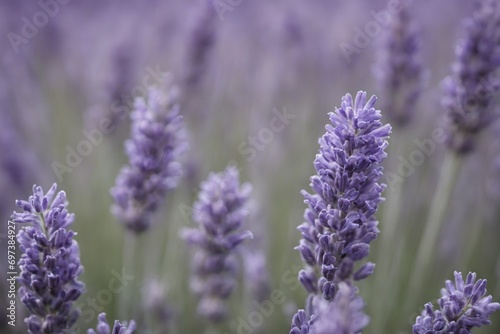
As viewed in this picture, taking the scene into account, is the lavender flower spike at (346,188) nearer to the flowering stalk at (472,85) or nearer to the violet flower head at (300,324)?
the violet flower head at (300,324)

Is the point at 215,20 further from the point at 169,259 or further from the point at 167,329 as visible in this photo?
the point at 167,329

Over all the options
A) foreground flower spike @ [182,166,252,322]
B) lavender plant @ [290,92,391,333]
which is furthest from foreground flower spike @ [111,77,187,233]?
lavender plant @ [290,92,391,333]

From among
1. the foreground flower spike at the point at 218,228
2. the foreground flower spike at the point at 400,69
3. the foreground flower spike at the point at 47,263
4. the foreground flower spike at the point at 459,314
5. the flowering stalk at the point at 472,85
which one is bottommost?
the foreground flower spike at the point at 459,314

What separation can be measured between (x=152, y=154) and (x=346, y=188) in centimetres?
82

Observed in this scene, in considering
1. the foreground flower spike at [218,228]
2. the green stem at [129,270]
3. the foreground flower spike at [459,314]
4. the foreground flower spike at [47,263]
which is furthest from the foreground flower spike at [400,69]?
the foreground flower spike at [47,263]

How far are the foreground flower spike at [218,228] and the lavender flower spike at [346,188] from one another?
1.36 ft

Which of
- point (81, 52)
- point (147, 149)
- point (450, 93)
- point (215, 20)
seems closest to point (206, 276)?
point (147, 149)

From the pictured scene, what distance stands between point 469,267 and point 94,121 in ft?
7.32

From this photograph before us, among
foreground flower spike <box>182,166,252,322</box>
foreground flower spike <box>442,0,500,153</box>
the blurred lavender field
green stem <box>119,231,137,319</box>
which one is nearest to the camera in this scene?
foreground flower spike <box>182,166,252,322</box>

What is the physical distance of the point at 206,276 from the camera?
80.8 inches

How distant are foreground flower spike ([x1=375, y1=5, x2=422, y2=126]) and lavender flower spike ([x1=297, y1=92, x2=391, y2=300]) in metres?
1.16

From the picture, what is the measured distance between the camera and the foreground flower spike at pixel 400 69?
2.47m

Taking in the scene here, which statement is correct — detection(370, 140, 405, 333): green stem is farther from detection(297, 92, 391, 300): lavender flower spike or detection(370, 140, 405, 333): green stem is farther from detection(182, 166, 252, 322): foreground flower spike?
detection(297, 92, 391, 300): lavender flower spike

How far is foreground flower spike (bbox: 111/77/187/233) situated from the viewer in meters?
1.91
